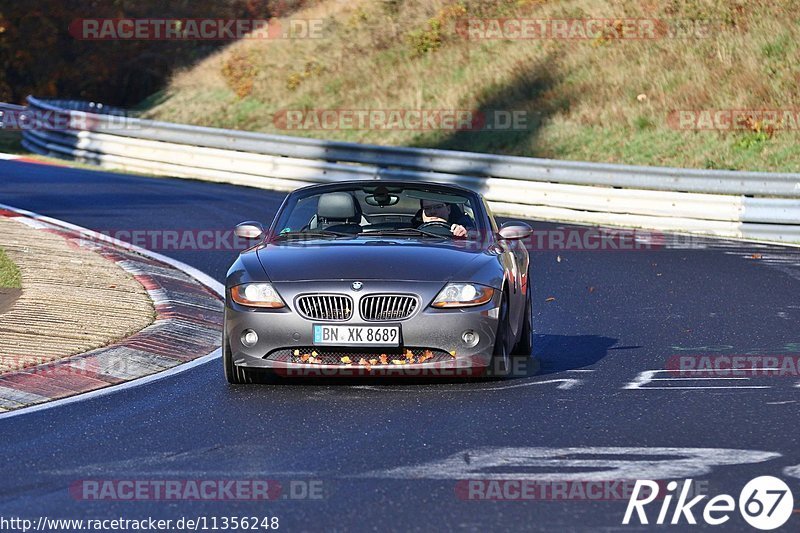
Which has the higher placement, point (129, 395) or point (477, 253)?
point (477, 253)

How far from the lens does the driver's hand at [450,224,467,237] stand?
419 inches

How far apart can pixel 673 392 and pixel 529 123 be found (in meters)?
21.1

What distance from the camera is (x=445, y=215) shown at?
10.9 metres

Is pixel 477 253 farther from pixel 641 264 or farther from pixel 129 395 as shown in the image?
pixel 641 264

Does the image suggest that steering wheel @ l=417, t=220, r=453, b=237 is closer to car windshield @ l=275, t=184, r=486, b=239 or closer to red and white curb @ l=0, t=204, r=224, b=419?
car windshield @ l=275, t=184, r=486, b=239

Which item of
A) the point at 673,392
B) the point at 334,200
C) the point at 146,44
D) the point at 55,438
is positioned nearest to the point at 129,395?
the point at 55,438

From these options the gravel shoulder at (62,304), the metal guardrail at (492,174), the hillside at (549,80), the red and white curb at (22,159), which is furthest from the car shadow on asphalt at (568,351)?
the red and white curb at (22,159)

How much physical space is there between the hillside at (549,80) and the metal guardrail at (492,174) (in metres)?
3.37

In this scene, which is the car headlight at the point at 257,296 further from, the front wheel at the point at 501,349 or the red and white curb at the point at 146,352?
the front wheel at the point at 501,349

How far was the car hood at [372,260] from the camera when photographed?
9492 millimetres

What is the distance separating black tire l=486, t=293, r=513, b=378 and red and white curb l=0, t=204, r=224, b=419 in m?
2.32

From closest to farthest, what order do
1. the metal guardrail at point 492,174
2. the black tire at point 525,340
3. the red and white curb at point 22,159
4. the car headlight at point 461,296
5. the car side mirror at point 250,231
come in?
the car headlight at point 461,296 → the car side mirror at point 250,231 → the black tire at point 525,340 → the metal guardrail at point 492,174 → the red and white curb at point 22,159

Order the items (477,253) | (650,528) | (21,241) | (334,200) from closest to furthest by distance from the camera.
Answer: (650,528)
(477,253)
(334,200)
(21,241)

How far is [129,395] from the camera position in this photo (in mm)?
9383
